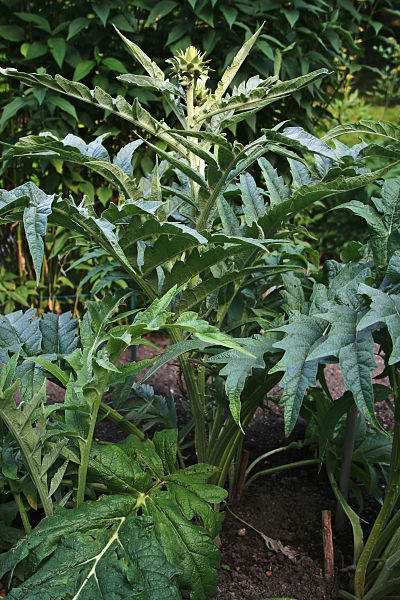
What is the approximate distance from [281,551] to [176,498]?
0.41 m

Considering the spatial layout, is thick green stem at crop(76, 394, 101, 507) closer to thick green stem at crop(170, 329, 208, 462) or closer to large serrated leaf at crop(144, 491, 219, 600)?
large serrated leaf at crop(144, 491, 219, 600)

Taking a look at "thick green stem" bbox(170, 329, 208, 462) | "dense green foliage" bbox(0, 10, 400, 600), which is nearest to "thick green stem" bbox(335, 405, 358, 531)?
"dense green foliage" bbox(0, 10, 400, 600)

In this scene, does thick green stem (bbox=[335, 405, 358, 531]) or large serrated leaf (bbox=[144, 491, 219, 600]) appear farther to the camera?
thick green stem (bbox=[335, 405, 358, 531])

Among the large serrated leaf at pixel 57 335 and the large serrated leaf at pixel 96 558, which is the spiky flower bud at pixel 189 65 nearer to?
the large serrated leaf at pixel 57 335

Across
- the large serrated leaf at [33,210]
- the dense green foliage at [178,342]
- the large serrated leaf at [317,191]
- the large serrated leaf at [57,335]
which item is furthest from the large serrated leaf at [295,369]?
the large serrated leaf at [57,335]

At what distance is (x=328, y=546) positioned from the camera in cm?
152

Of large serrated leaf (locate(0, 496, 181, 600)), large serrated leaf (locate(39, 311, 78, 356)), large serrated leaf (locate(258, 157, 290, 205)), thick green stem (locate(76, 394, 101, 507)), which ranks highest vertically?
large serrated leaf (locate(258, 157, 290, 205))

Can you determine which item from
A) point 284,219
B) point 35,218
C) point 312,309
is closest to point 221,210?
point 284,219

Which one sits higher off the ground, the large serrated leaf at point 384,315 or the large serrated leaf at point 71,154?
the large serrated leaf at point 71,154

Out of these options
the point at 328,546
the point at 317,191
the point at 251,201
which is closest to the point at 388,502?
the point at 328,546

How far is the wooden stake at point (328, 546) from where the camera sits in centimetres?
151

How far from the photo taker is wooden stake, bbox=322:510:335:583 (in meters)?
1.51

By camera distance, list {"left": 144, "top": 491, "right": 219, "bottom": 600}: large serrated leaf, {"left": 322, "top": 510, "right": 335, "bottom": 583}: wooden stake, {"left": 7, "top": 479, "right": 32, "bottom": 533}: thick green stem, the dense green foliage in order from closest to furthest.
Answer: the dense green foliage < {"left": 144, "top": 491, "right": 219, "bottom": 600}: large serrated leaf < {"left": 7, "top": 479, "right": 32, "bottom": 533}: thick green stem < {"left": 322, "top": 510, "right": 335, "bottom": 583}: wooden stake

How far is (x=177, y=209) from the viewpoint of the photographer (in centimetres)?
→ 179
